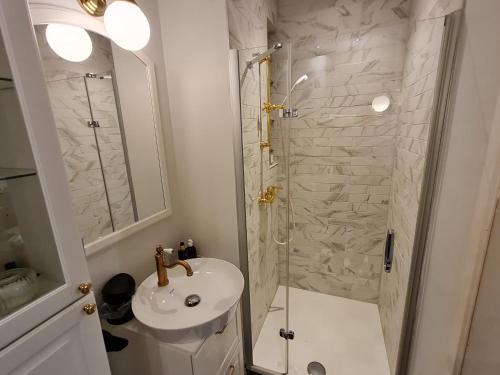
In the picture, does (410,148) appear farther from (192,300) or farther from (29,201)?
(29,201)

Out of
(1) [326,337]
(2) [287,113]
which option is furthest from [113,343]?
(2) [287,113]

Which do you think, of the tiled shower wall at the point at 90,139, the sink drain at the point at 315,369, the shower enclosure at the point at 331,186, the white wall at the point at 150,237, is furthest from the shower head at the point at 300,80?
the sink drain at the point at 315,369

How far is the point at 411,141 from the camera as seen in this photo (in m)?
1.38

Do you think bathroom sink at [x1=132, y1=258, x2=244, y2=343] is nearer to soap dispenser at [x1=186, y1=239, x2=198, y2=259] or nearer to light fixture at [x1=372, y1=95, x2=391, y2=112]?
soap dispenser at [x1=186, y1=239, x2=198, y2=259]

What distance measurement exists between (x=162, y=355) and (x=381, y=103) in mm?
2126

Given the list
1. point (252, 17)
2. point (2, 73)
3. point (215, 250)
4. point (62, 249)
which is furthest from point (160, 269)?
point (252, 17)

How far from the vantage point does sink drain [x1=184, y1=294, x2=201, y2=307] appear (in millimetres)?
1082

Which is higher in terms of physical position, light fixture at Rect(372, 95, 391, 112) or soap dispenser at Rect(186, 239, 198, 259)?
light fixture at Rect(372, 95, 391, 112)

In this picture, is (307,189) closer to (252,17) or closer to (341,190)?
(341,190)

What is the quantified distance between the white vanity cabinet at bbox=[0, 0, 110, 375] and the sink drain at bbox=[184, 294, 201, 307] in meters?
0.41

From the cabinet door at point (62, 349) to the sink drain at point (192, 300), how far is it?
15.1 inches

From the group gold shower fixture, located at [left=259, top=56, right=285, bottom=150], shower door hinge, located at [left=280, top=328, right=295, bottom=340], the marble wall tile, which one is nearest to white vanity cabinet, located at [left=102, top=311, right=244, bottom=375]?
shower door hinge, located at [left=280, top=328, right=295, bottom=340]

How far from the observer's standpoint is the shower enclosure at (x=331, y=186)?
4.82ft

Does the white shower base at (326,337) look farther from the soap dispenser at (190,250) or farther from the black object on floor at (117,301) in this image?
the black object on floor at (117,301)
